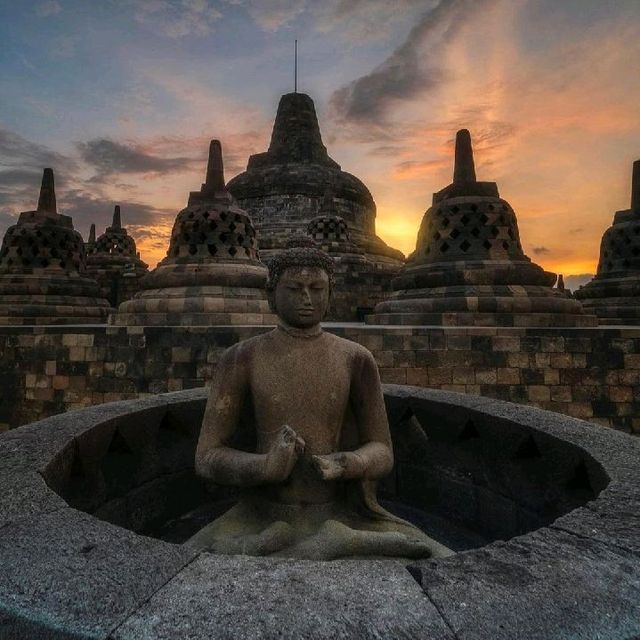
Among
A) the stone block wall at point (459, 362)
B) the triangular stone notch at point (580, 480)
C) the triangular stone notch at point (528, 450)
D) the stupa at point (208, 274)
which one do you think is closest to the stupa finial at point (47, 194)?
the stupa at point (208, 274)

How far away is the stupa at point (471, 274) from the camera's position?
773 centimetres

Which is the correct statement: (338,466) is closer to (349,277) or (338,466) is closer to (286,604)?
(286,604)

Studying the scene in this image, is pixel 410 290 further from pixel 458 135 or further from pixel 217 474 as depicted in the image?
pixel 217 474

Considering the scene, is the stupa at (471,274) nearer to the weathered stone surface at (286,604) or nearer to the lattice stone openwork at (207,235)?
the lattice stone openwork at (207,235)

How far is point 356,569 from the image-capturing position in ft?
4.15

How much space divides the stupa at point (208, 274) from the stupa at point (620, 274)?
9.10m

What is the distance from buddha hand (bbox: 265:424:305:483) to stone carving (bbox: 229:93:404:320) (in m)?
18.1

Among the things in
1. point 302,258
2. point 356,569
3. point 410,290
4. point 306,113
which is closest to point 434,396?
point 302,258

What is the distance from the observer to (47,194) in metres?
11.1

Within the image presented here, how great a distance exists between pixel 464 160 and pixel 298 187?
14168 mm

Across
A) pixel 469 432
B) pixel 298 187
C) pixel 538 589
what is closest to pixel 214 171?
pixel 469 432

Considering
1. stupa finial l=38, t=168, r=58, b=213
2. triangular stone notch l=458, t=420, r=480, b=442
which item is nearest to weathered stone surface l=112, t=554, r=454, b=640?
triangular stone notch l=458, t=420, r=480, b=442

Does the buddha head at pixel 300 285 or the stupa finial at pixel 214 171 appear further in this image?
the stupa finial at pixel 214 171

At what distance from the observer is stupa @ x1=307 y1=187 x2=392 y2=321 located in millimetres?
14719
